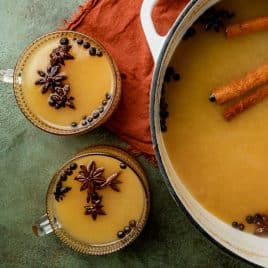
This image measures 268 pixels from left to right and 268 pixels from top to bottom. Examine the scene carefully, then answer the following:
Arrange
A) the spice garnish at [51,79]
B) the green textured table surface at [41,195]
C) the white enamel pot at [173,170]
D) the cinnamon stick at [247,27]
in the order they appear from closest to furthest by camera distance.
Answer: the white enamel pot at [173,170] → the cinnamon stick at [247,27] → the spice garnish at [51,79] → the green textured table surface at [41,195]

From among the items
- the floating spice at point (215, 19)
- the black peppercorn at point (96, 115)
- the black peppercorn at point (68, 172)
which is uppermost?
the floating spice at point (215, 19)

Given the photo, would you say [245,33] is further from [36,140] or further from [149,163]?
[36,140]

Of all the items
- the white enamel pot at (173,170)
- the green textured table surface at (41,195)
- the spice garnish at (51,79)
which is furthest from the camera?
the green textured table surface at (41,195)

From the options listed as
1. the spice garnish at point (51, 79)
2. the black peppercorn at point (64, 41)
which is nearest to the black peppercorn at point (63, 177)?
the spice garnish at point (51, 79)

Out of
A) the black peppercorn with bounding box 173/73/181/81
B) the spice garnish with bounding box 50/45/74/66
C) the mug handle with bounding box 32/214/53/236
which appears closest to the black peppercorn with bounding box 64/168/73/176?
the mug handle with bounding box 32/214/53/236

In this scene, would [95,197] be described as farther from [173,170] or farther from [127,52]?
[127,52]

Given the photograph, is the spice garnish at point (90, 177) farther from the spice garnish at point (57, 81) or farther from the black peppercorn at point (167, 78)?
the black peppercorn at point (167, 78)

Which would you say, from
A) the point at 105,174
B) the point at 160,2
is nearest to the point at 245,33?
the point at 160,2
